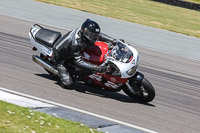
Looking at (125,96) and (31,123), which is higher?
(31,123)

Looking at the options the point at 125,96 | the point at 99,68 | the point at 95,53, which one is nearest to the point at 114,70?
the point at 99,68

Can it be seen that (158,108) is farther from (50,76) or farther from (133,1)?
(133,1)

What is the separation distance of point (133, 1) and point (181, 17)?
4.24 meters

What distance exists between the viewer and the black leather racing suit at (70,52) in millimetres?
7977

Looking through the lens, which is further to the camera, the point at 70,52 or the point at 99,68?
the point at 70,52

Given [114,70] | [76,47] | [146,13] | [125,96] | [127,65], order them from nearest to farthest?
[127,65] < [114,70] < [76,47] < [125,96] < [146,13]

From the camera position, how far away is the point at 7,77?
8367 mm

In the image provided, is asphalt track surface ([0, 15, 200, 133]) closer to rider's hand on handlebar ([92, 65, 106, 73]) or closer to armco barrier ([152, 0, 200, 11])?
rider's hand on handlebar ([92, 65, 106, 73])

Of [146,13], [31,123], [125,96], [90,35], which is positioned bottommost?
[125,96]

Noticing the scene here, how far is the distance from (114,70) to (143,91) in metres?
0.74

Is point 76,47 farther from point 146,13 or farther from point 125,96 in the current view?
point 146,13

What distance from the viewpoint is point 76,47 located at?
7977mm

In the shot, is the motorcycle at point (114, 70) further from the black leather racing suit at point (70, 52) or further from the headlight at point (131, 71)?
the black leather racing suit at point (70, 52)

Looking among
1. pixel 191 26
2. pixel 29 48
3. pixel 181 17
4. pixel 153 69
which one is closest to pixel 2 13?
pixel 29 48
